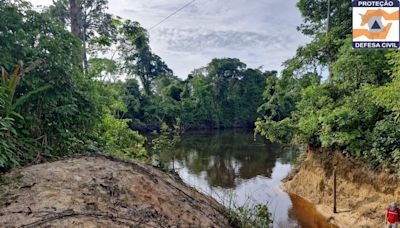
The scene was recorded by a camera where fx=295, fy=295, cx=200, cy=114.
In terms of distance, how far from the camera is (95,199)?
2.63m

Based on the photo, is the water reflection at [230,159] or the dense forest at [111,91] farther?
the water reflection at [230,159]

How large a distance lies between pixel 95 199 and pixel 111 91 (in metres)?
7.19

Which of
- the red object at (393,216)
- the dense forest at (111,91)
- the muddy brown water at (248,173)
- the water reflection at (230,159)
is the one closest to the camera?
the dense forest at (111,91)

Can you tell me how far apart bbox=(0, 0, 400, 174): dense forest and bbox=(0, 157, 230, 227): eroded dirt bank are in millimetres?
598

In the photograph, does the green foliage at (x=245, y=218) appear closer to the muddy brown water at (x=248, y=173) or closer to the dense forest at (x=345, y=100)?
the muddy brown water at (x=248, y=173)

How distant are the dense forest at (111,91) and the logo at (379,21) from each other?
1.90 ft

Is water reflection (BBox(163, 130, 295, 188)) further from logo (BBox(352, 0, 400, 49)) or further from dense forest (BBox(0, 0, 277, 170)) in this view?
logo (BBox(352, 0, 400, 49))

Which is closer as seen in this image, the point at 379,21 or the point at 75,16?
the point at 379,21

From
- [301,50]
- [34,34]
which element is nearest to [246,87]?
[301,50]

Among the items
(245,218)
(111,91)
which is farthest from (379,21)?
(111,91)

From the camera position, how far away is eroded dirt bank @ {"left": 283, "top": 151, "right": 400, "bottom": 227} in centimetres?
833

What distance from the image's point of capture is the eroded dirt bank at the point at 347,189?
8328mm

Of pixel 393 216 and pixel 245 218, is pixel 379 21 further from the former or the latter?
pixel 245 218

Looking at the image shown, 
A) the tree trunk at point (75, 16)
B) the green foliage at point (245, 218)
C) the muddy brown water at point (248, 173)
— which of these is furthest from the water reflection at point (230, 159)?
the green foliage at point (245, 218)
